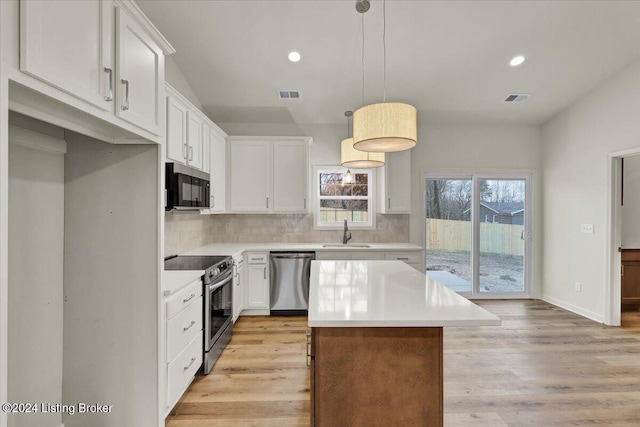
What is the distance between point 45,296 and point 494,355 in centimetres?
355

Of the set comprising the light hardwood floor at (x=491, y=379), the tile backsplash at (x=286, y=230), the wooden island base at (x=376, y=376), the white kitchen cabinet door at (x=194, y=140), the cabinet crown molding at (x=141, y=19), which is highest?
the cabinet crown molding at (x=141, y=19)

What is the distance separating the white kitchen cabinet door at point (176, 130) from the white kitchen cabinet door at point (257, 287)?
1697 millimetres

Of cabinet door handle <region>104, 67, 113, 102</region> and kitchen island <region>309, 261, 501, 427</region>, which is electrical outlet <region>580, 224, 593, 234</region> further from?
cabinet door handle <region>104, 67, 113, 102</region>

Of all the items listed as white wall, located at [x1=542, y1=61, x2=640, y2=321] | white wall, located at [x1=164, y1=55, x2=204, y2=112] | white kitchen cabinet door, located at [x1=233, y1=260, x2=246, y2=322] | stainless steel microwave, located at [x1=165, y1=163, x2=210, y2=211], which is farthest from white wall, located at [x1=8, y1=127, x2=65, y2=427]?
white wall, located at [x1=542, y1=61, x2=640, y2=321]

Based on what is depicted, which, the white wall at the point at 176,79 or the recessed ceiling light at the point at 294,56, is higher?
the recessed ceiling light at the point at 294,56

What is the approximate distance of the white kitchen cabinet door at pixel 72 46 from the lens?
96cm

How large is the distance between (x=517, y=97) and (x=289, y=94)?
310 cm

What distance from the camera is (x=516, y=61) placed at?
11.9 feet

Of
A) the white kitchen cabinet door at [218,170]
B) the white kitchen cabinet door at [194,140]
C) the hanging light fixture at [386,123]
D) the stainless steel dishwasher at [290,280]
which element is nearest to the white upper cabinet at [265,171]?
the white kitchen cabinet door at [218,170]

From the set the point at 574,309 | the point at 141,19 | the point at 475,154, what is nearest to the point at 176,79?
the point at 141,19

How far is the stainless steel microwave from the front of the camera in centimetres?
264

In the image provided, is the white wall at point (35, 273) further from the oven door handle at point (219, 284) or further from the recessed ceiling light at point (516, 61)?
the recessed ceiling light at point (516, 61)

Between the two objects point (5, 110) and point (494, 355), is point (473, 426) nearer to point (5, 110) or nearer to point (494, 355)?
point (494, 355)

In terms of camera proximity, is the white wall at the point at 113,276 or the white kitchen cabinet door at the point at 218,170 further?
the white kitchen cabinet door at the point at 218,170
